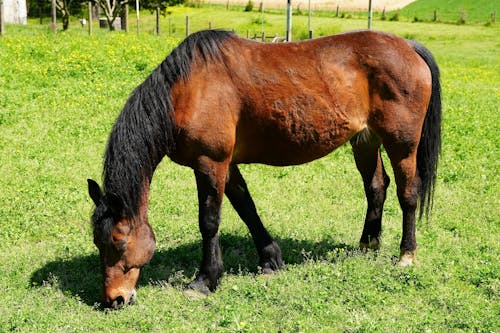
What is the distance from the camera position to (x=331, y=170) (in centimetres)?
1021

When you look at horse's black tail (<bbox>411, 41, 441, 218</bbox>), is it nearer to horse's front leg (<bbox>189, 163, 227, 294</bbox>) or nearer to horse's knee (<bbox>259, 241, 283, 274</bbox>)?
horse's knee (<bbox>259, 241, 283, 274</bbox>)

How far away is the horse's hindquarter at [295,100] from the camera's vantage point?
20.2ft

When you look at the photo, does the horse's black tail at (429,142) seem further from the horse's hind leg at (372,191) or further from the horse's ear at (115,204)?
the horse's ear at (115,204)

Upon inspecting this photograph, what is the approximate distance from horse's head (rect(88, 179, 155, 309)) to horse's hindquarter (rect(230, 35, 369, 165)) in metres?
1.31

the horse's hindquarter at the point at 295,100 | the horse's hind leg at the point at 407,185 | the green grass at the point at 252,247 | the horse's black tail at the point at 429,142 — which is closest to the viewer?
the green grass at the point at 252,247

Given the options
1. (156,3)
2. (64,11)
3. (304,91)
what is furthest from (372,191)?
(156,3)

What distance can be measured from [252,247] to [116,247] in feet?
6.75

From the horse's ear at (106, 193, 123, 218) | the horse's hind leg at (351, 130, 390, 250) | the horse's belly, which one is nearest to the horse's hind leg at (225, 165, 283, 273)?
the horse's belly

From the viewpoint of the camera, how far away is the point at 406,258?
6.60 m

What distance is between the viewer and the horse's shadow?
6246 mm

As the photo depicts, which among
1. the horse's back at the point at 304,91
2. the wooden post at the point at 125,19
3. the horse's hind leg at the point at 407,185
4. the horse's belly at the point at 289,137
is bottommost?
the wooden post at the point at 125,19

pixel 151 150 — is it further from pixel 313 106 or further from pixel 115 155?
pixel 313 106

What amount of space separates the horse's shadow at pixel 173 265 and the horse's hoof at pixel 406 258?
647mm

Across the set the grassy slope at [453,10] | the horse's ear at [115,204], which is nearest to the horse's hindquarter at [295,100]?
the horse's ear at [115,204]
